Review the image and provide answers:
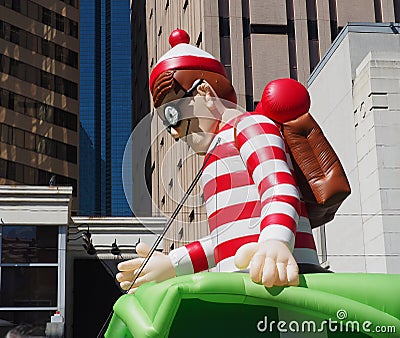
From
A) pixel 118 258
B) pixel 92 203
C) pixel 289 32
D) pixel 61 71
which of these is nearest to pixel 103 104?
pixel 92 203

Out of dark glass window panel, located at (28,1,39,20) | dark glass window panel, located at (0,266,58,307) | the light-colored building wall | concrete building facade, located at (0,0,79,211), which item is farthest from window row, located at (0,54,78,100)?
the light-colored building wall

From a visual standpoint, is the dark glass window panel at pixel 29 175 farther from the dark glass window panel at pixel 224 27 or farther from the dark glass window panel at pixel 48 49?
the dark glass window panel at pixel 224 27

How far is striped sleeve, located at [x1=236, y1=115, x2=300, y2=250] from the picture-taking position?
Answer: 4078 millimetres

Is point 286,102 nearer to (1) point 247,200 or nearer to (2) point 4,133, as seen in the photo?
(1) point 247,200

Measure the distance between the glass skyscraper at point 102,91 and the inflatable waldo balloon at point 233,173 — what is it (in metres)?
86.7

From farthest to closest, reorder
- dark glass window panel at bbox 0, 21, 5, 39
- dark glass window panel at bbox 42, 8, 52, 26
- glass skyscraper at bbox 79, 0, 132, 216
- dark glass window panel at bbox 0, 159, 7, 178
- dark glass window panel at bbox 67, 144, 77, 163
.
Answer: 1. glass skyscraper at bbox 79, 0, 132, 216
2. dark glass window panel at bbox 42, 8, 52, 26
3. dark glass window panel at bbox 67, 144, 77, 163
4. dark glass window panel at bbox 0, 21, 5, 39
5. dark glass window panel at bbox 0, 159, 7, 178

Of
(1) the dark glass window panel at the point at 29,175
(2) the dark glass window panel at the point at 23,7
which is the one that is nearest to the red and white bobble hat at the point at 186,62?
(1) the dark glass window panel at the point at 29,175

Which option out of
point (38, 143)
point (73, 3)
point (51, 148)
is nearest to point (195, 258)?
point (38, 143)

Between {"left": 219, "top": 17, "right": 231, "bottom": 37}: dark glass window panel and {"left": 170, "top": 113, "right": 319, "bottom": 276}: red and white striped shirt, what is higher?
{"left": 219, "top": 17, "right": 231, "bottom": 37}: dark glass window panel

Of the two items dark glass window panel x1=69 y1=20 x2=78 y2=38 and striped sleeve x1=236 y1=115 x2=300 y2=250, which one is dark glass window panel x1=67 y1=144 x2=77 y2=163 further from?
striped sleeve x1=236 y1=115 x2=300 y2=250

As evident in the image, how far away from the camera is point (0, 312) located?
19672 millimetres

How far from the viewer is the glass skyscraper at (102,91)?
311 feet

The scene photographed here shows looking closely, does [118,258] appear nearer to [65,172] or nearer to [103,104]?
[65,172]

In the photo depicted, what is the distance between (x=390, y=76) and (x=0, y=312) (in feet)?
37.0
